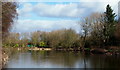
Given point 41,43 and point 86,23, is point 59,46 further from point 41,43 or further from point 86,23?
point 86,23

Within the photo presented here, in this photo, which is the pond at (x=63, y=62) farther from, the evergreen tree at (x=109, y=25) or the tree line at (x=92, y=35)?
the evergreen tree at (x=109, y=25)

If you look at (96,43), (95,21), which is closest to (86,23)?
(95,21)

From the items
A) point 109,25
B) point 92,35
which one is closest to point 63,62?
point 109,25

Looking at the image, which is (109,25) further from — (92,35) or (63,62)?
(63,62)

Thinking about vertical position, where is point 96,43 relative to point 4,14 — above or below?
below

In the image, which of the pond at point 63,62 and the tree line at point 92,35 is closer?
the pond at point 63,62

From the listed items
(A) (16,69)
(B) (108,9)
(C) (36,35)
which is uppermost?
(B) (108,9)

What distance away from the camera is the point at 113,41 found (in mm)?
38812

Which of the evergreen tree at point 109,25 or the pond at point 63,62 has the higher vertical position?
the evergreen tree at point 109,25

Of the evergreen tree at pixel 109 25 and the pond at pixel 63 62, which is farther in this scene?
the evergreen tree at pixel 109 25

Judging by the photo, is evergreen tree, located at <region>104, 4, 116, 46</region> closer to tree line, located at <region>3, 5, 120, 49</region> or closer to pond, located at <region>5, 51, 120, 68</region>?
tree line, located at <region>3, 5, 120, 49</region>

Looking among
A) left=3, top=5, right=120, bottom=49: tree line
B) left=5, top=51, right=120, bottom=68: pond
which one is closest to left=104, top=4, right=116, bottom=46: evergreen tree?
left=3, top=5, right=120, bottom=49: tree line

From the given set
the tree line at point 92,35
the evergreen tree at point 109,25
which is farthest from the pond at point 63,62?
the evergreen tree at point 109,25

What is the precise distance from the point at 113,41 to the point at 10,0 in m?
29.0
